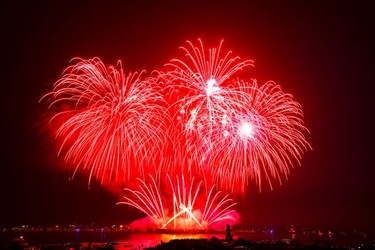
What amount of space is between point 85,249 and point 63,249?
3.22 meters

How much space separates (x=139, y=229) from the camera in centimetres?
13412

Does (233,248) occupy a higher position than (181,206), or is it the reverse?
(181,206)

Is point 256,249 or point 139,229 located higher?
point 139,229

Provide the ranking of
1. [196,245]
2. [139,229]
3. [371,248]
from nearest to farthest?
[196,245] → [371,248] → [139,229]

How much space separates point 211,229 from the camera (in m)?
108

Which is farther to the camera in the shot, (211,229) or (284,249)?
(211,229)

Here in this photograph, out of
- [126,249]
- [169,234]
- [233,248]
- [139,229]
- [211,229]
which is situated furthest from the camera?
[139,229]

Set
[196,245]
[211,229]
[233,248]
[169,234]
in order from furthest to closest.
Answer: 1. [211,229]
2. [169,234]
3. [196,245]
4. [233,248]

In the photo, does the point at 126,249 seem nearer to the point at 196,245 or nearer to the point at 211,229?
the point at 196,245

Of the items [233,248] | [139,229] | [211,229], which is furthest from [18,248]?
[139,229]

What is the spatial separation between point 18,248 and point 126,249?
52.7 feet

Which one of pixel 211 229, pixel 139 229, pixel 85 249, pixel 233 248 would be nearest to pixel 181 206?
pixel 85 249

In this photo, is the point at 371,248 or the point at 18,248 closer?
the point at 371,248

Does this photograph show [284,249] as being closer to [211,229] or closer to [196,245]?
[196,245]
